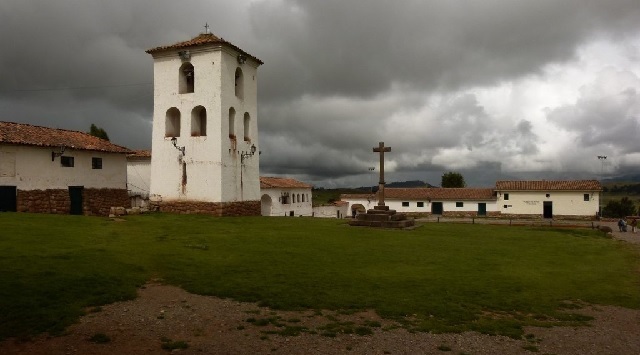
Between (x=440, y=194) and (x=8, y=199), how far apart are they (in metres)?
45.4

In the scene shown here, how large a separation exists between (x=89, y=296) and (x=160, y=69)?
22.0m

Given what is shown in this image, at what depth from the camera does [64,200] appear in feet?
83.2

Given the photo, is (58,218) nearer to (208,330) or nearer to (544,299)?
(208,330)

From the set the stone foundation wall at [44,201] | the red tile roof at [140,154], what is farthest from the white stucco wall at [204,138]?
the red tile roof at [140,154]

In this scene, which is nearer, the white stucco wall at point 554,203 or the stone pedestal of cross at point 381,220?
the stone pedestal of cross at point 381,220

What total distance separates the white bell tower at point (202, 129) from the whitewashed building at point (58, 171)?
109 inches

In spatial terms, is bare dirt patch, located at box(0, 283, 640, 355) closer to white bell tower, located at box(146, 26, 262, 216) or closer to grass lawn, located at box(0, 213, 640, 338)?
grass lawn, located at box(0, 213, 640, 338)

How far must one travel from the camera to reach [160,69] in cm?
2859

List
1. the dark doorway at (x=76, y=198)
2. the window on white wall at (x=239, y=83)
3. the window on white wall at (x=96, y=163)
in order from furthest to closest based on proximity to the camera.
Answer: the window on white wall at (x=239, y=83)
the window on white wall at (x=96, y=163)
the dark doorway at (x=76, y=198)

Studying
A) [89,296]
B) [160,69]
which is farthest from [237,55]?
[89,296]

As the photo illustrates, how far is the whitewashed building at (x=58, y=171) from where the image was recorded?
23.0 meters

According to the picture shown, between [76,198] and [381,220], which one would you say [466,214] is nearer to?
[381,220]

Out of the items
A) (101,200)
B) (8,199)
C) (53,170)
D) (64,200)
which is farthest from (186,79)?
(8,199)

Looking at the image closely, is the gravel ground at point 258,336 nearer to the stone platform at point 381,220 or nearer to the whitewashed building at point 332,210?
the stone platform at point 381,220
